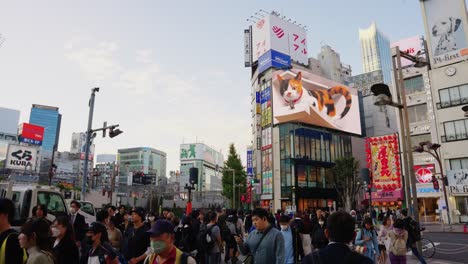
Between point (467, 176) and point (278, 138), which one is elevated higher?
point (278, 138)

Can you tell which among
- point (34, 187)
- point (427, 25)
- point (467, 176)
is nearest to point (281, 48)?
point (427, 25)

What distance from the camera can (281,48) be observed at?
197 feet

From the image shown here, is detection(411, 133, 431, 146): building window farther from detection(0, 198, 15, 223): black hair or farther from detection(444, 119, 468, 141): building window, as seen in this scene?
detection(0, 198, 15, 223): black hair

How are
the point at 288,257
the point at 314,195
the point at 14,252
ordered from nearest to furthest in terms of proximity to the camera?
the point at 14,252 → the point at 288,257 → the point at 314,195

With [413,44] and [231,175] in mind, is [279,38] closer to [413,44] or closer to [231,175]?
[413,44]

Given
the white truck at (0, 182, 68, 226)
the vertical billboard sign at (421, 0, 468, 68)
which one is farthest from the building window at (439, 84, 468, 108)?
the white truck at (0, 182, 68, 226)

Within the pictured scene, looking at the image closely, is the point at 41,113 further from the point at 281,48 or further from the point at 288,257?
the point at 288,257

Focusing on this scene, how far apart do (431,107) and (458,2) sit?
11.3m

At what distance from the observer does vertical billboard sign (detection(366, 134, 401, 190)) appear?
43375 millimetres

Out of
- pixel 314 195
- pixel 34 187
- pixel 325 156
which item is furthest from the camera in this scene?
pixel 325 156

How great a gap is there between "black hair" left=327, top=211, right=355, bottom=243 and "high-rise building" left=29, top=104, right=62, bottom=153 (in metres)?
179

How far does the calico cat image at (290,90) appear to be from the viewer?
51.7 meters

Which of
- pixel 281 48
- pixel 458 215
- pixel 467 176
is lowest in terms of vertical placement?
pixel 458 215

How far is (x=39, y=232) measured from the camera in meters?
3.50
